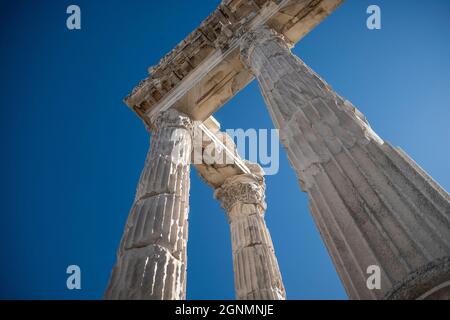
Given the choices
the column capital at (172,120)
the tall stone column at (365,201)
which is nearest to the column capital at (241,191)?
the column capital at (172,120)

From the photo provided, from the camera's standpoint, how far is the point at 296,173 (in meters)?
7.13

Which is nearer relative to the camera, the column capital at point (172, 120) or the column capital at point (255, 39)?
the column capital at point (255, 39)

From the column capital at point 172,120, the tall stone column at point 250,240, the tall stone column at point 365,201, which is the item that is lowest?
the tall stone column at point 365,201

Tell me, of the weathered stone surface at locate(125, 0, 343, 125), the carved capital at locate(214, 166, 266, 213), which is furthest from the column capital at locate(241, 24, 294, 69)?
the carved capital at locate(214, 166, 266, 213)

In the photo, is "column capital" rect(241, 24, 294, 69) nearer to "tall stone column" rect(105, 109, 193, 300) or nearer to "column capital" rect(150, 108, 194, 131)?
"column capital" rect(150, 108, 194, 131)

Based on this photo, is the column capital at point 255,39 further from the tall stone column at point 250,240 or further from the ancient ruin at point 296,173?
the tall stone column at point 250,240

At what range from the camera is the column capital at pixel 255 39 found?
1309 centimetres

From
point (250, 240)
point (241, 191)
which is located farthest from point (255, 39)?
point (250, 240)

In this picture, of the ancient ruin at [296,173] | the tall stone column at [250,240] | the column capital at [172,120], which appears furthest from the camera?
the column capital at [172,120]

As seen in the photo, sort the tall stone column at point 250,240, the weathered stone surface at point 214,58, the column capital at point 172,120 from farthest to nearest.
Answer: the weathered stone surface at point 214,58 → the column capital at point 172,120 → the tall stone column at point 250,240
